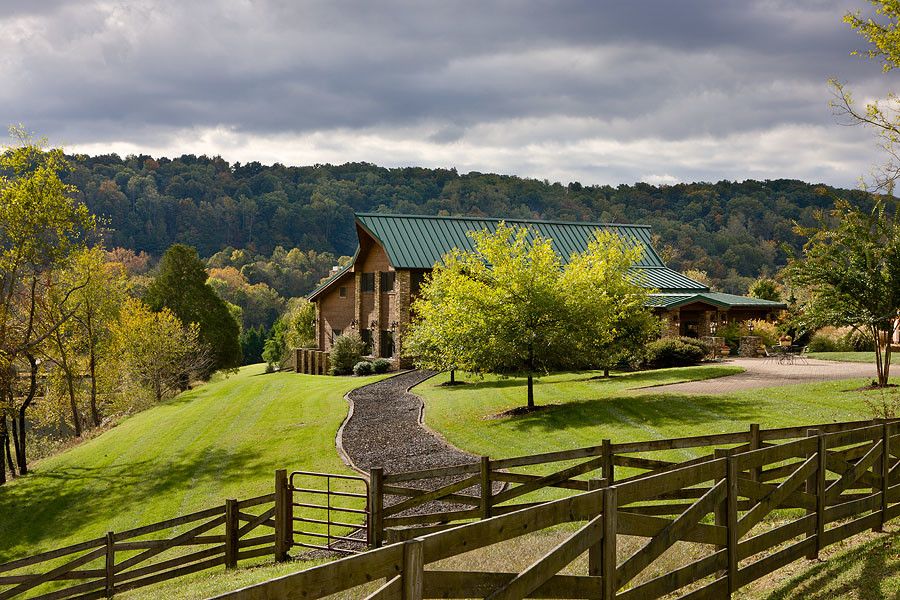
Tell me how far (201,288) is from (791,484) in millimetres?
51637

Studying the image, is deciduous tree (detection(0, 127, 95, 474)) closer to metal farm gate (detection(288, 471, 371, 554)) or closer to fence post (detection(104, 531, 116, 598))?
metal farm gate (detection(288, 471, 371, 554))

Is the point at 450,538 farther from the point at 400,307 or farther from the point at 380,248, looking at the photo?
the point at 380,248

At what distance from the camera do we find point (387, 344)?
161 feet

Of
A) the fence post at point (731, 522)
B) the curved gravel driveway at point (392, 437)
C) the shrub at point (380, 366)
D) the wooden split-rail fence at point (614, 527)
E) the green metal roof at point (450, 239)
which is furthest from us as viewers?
the green metal roof at point (450, 239)

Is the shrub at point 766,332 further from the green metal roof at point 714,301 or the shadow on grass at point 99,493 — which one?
the shadow on grass at point 99,493

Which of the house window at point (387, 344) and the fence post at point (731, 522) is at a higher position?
the fence post at point (731, 522)

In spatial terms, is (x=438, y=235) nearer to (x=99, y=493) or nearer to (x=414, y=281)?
(x=414, y=281)

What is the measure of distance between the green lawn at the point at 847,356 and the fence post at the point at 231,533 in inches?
1236

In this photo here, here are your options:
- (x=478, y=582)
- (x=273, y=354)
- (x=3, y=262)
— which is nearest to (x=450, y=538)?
(x=478, y=582)

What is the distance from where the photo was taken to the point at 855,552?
9.51 metres

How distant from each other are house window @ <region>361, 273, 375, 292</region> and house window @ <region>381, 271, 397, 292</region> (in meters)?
1.43

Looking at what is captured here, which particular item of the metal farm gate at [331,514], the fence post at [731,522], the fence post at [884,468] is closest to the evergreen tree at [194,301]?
the metal farm gate at [331,514]

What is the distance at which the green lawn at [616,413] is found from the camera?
70.1 feet

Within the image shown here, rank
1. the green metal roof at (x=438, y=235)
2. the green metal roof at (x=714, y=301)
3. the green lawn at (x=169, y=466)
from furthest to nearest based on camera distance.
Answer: the green metal roof at (x=438, y=235) → the green metal roof at (x=714, y=301) → the green lawn at (x=169, y=466)
